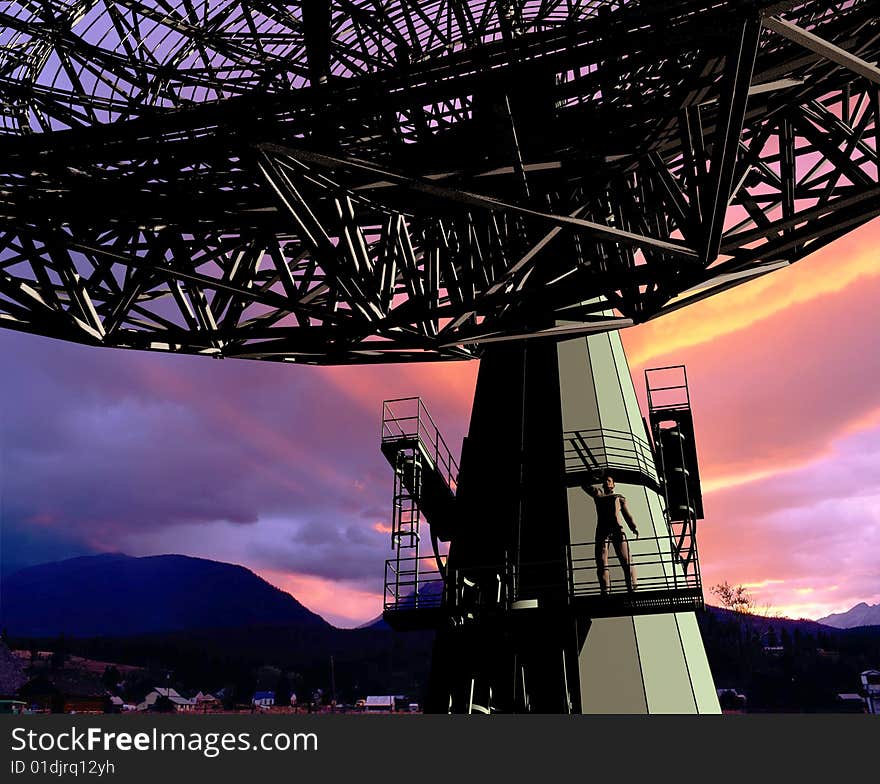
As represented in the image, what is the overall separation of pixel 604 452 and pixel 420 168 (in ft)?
33.3

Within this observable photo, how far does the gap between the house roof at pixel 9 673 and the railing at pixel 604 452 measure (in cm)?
12893

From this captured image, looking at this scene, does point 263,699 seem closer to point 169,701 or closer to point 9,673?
point 169,701

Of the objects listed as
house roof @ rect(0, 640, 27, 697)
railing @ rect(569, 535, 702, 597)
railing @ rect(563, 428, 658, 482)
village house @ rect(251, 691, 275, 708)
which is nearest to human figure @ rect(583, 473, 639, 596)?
railing @ rect(569, 535, 702, 597)

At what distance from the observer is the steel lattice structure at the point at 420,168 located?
35.7 ft

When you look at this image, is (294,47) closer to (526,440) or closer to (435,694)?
(526,440)

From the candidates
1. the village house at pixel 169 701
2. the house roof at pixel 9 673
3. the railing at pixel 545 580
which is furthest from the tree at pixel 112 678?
the railing at pixel 545 580

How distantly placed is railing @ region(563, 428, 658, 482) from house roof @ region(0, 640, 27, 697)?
5076 inches

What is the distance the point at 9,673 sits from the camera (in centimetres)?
13550

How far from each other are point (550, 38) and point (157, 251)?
835cm

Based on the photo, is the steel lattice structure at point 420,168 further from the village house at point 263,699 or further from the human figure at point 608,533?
the village house at point 263,699

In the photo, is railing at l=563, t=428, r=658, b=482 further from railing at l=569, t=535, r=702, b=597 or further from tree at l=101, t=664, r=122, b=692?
tree at l=101, t=664, r=122, b=692

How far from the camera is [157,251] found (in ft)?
50.4

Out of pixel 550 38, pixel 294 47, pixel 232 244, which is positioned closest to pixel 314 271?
pixel 232 244

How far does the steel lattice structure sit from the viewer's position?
35.7 ft
